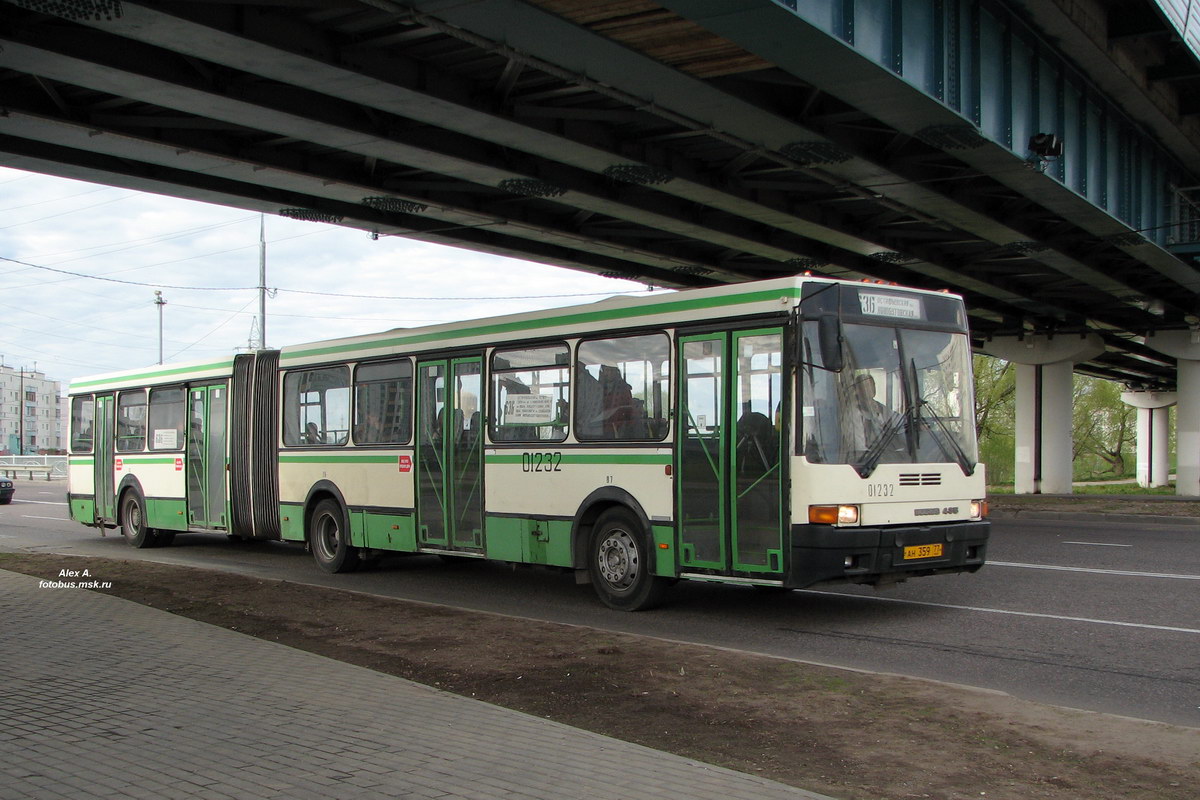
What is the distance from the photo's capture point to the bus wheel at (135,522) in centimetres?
1973

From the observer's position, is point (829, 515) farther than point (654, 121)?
No

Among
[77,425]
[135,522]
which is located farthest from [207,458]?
[77,425]

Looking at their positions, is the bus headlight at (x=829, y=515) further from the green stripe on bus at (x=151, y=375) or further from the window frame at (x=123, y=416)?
the window frame at (x=123, y=416)

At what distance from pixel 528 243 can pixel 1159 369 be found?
47.4 metres

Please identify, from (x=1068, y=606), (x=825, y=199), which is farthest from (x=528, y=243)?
(x=1068, y=606)

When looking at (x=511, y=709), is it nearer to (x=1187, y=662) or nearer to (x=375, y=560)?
(x=1187, y=662)

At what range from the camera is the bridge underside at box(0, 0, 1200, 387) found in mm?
11375

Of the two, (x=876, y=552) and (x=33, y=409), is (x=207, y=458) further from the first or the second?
(x=33, y=409)

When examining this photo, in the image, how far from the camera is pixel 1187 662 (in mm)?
8359

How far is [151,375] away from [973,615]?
1467 centimetres

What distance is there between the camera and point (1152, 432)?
7094 cm

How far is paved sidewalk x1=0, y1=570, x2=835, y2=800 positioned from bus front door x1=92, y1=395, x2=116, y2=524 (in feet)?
41.7

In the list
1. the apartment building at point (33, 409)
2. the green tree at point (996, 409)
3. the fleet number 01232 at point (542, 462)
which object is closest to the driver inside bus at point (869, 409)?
the fleet number 01232 at point (542, 462)

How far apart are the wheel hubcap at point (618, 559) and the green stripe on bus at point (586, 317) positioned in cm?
222
